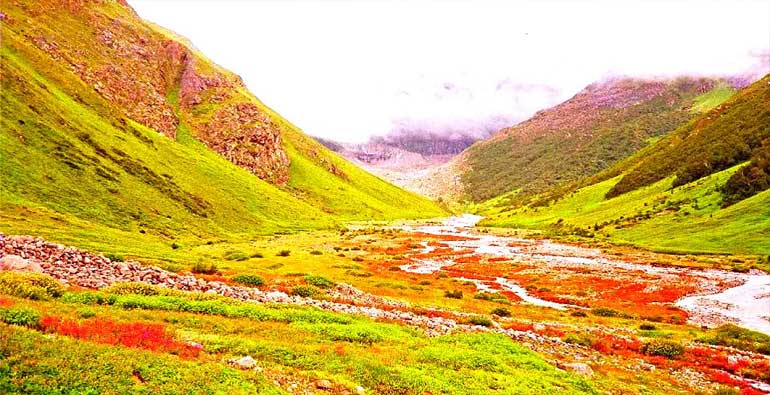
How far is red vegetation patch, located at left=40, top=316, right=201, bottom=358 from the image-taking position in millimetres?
16062

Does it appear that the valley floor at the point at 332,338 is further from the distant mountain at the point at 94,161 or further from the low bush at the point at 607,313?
the distant mountain at the point at 94,161

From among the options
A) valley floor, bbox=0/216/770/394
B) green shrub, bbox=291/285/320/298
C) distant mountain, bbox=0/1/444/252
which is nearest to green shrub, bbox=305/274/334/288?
valley floor, bbox=0/216/770/394

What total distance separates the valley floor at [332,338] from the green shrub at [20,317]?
68mm

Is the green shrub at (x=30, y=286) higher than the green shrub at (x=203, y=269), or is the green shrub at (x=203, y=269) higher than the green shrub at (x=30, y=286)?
the green shrub at (x=30, y=286)

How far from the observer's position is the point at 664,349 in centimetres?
3162

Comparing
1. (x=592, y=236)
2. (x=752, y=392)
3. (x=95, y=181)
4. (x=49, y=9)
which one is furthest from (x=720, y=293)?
(x=49, y=9)

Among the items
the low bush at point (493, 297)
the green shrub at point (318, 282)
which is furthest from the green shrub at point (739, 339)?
the green shrub at point (318, 282)

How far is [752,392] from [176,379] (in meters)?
29.7

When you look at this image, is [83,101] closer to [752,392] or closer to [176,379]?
[176,379]

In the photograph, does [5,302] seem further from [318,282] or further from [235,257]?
[235,257]

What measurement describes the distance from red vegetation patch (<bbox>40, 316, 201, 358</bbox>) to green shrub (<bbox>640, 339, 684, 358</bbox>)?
30988mm

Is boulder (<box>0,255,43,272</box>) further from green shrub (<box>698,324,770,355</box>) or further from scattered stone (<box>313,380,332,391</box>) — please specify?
green shrub (<box>698,324,770,355</box>)

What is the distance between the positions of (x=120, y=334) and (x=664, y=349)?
3456cm

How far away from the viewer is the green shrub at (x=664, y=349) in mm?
31344
